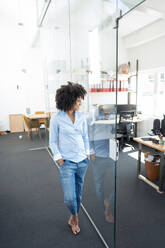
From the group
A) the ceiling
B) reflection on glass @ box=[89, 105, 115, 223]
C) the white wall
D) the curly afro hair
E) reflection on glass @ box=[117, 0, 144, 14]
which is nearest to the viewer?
reflection on glass @ box=[117, 0, 144, 14]

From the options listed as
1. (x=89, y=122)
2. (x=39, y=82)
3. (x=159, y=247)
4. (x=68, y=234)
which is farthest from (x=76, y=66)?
(x=39, y=82)

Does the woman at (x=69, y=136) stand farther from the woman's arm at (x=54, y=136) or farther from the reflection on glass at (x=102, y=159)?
the reflection on glass at (x=102, y=159)

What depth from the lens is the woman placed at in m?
1.65

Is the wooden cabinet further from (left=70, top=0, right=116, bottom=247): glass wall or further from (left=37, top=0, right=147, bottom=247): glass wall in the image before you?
(left=70, top=0, right=116, bottom=247): glass wall

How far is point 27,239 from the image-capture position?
1859 millimetres

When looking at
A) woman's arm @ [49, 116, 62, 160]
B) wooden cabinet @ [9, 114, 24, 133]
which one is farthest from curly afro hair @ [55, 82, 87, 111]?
wooden cabinet @ [9, 114, 24, 133]

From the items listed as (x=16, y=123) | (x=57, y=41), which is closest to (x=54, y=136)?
(x=57, y=41)

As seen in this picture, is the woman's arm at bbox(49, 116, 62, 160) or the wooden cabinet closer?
the woman's arm at bbox(49, 116, 62, 160)

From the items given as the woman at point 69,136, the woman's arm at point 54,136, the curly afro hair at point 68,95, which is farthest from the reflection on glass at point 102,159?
the woman's arm at point 54,136

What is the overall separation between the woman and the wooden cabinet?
5873 mm

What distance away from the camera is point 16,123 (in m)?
7.13

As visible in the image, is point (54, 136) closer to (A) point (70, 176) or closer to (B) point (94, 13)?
(A) point (70, 176)

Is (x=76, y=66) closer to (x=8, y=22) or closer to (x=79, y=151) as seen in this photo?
(x=79, y=151)

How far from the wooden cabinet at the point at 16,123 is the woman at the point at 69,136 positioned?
5873mm
